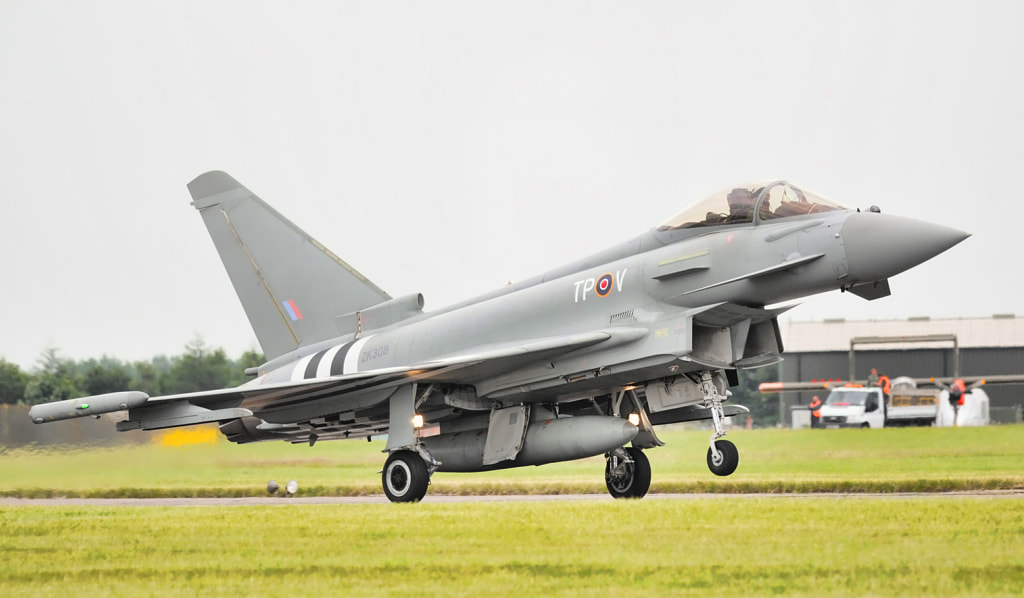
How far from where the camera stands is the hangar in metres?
57.8

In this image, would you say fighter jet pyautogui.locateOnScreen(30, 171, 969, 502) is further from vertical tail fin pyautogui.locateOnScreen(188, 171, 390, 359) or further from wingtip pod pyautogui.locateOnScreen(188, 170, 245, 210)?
wingtip pod pyautogui.locateOnScreen(188, 170, 245, 210)

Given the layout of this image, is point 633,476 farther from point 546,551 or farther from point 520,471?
point 520,471

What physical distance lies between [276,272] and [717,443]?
7435 millimetres

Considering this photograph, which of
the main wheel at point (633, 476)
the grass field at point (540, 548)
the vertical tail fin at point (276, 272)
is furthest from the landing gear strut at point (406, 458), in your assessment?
the vertical tail fin at point (276, 272)

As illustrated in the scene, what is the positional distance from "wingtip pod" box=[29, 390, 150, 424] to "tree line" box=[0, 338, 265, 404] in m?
10.8

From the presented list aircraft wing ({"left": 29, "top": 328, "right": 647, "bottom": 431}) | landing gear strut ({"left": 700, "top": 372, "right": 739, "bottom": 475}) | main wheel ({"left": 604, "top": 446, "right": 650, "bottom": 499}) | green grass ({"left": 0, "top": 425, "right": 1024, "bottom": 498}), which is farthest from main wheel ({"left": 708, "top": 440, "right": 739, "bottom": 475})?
green grass ({"left": 0, "top": 425, "right": 1024, "bottom": 498})

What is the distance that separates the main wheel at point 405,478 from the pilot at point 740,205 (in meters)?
4.43

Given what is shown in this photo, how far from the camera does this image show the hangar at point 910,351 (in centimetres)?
5781

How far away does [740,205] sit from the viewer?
12.1 meters

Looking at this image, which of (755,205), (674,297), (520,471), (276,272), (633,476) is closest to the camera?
(755,205)

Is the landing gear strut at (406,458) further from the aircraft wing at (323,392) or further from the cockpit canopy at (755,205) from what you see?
the cockpit canopy at (755,205)

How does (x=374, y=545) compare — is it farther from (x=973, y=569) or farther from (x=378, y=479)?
(x=378, y=479)

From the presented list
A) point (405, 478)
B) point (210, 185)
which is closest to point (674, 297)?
point (405, 478)

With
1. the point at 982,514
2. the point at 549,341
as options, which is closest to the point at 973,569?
the point at 982,514
